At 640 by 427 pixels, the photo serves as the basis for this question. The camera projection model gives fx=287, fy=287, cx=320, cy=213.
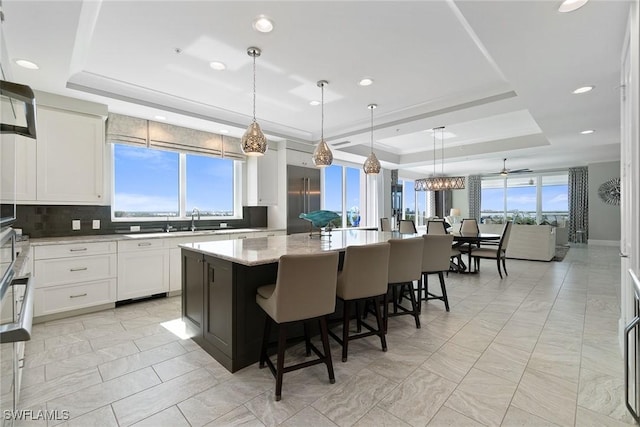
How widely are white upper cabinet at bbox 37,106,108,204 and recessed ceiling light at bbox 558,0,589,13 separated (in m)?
4.81

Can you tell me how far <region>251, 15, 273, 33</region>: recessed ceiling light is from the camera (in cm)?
226

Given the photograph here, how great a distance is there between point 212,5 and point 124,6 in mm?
650

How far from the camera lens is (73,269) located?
3.33m

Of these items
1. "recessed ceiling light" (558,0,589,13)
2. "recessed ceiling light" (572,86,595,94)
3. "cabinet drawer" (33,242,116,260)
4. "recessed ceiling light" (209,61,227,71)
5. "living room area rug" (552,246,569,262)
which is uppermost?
"recessed ceiling light" (209,61,227,71)

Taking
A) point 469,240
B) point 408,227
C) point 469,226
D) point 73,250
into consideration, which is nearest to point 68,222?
point 73,250

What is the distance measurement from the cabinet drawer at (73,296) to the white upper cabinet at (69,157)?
3.39 ft

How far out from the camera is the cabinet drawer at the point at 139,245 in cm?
369

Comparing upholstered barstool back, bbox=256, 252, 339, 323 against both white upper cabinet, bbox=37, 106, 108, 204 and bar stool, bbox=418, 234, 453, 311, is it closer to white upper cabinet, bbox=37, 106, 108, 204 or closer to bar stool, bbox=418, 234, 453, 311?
bar stool, bbox=418, 234, 453, 311

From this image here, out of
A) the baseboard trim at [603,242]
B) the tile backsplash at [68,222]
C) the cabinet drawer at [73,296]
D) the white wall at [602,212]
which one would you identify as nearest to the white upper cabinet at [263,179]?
the tile backsplash at [68,222]

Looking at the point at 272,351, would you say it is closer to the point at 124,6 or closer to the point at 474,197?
the point at 124,6

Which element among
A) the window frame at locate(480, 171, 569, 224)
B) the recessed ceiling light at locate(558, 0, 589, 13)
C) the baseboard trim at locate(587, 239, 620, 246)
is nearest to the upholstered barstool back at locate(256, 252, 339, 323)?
the recessed ceiling light at locate(558, 0, 589, 13)

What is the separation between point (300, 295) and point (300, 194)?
396 cm

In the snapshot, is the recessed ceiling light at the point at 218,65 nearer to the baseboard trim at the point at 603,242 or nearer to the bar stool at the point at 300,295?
the bar stool at the point at 300,295

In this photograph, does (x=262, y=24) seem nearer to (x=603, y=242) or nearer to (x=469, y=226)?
(x=469, y=226)
